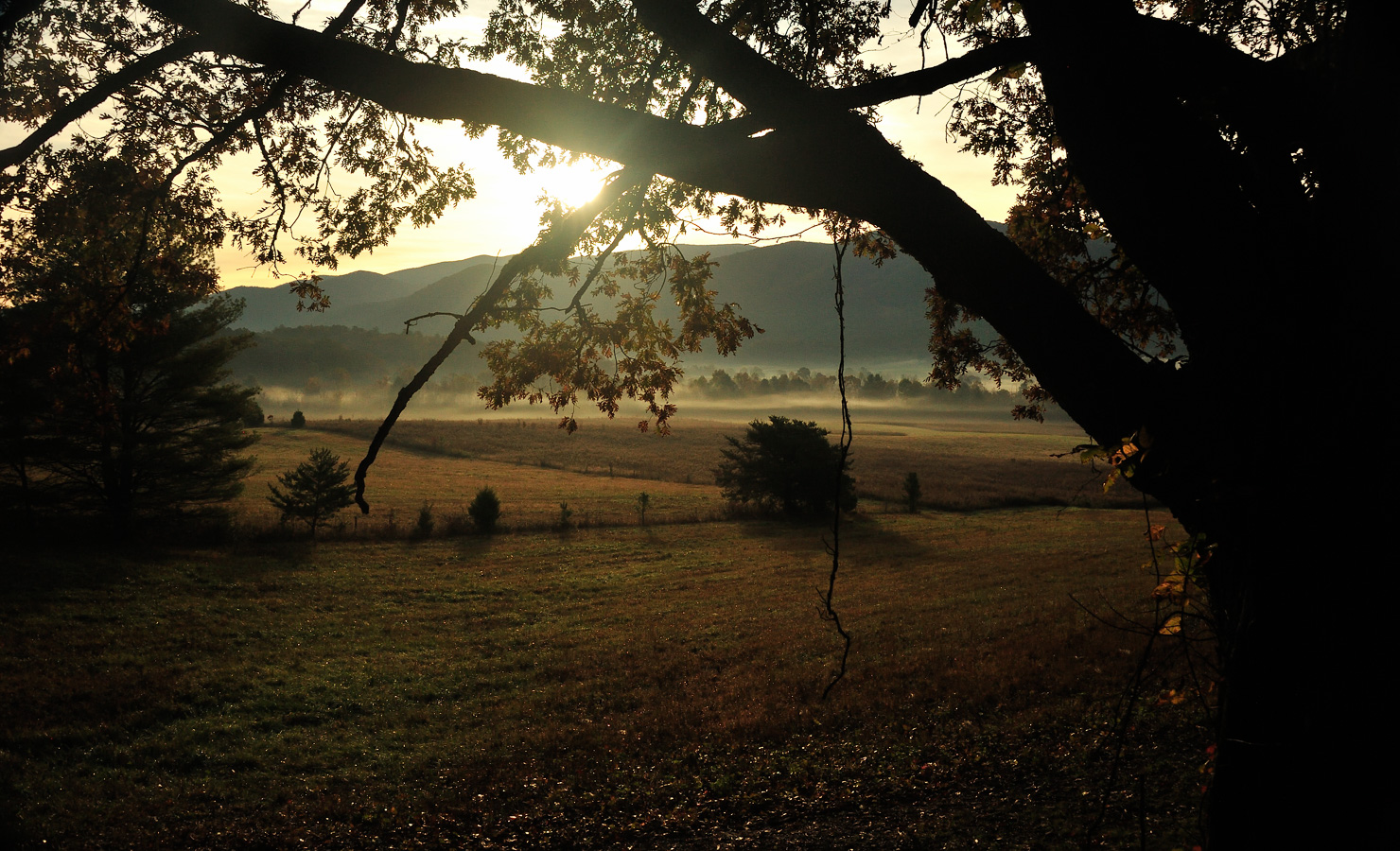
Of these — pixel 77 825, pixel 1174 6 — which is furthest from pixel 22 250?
pixel 1174 6

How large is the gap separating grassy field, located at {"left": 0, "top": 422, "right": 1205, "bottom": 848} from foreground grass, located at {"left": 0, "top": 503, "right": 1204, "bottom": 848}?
2.5 inches

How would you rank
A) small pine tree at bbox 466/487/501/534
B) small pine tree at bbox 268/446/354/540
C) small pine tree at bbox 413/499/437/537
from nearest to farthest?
small pine tree at bbox 268/446/354/540 < small pine tree at bbox 413/499/437/537 < small pine tree at bbox 466/487/501/534

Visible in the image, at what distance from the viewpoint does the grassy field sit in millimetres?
8352

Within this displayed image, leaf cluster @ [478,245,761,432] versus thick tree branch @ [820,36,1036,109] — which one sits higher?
thick tree branch @ [820,36,1036,109]

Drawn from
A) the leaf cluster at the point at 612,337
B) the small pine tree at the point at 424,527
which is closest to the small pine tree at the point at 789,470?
the small pine tree at the point at 424,527

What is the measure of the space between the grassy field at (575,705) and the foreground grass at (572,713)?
0.21 ft

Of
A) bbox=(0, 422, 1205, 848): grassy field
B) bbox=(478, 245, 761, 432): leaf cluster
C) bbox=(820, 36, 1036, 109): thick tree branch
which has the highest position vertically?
bbox=(820, 36, 1036, 109): thick tree branch

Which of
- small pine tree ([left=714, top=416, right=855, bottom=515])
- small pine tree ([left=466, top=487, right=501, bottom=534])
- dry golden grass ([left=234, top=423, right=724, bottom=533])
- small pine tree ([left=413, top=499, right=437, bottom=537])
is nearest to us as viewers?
small pine tree ([left=413, top=499, right=437, bottom=537])

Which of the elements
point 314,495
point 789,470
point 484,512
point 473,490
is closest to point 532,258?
point 314,495

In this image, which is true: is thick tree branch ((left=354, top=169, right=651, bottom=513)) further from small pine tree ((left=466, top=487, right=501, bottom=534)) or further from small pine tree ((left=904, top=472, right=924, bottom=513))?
small pine tree ((left=904, top=472, right=924, bottom=513))

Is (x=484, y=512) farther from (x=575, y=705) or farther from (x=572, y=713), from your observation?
(x=572, y=713)

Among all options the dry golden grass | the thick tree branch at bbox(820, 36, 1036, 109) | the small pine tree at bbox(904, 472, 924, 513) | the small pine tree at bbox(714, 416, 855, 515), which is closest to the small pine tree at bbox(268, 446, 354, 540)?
the dry golden grass

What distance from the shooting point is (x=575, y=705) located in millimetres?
13906

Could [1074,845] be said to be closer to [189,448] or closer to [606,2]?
[606,2]
